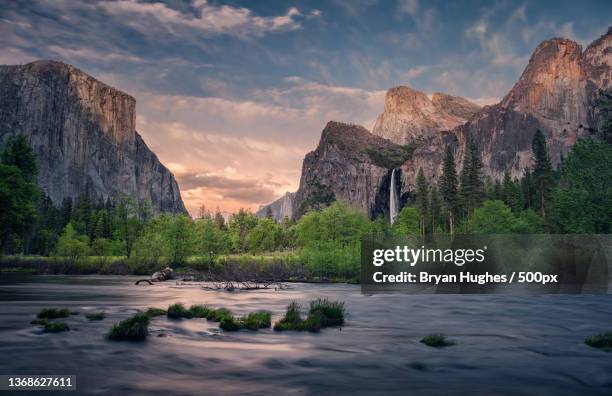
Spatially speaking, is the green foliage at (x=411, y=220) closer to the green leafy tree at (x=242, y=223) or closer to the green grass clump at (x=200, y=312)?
the green leafy tree at (x=242, y=223)

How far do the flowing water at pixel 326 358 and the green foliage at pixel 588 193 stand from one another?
37156 millimetres

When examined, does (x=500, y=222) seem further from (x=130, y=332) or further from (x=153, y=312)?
(x=130, y=332)

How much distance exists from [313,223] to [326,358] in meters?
74.5

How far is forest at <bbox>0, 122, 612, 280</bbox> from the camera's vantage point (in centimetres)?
6066

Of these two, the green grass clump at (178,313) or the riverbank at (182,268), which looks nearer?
the green grass clump at (178,313)

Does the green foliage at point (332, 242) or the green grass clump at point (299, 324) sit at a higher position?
the green foliage at point (332, 242)

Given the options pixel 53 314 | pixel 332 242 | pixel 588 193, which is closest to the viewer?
pixel 53 314

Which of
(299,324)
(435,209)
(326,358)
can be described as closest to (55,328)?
(299,324)

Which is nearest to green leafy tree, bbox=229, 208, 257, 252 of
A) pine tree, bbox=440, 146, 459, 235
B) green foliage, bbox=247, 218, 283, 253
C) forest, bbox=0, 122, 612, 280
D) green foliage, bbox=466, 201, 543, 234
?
forest, bbox=0, 122, 612, 280

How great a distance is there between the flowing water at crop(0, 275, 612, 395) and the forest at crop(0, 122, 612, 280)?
39.0 meters

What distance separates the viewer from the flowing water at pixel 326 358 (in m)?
12.8

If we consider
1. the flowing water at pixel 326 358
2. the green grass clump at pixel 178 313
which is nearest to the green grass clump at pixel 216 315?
the flowing water at pixel 326 358

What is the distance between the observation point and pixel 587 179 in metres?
62.1

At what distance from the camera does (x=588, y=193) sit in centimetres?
6044
